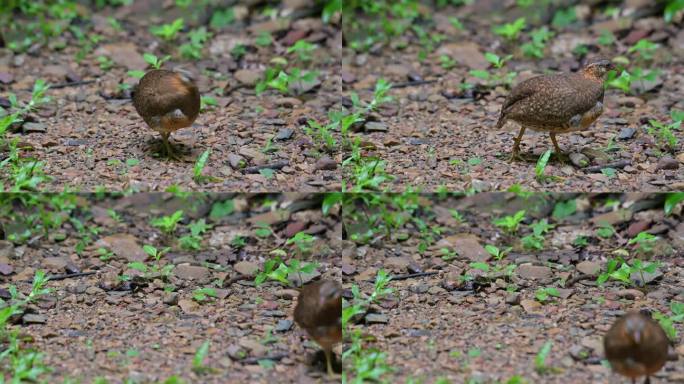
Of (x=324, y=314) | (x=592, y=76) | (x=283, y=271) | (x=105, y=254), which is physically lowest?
(x=105, y=254)

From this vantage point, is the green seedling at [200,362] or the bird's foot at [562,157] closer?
the green seedling at [200,362]

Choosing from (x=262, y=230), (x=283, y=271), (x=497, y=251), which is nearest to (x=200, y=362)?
(x=283, y=271)

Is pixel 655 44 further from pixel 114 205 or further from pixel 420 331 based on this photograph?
pixel 114 205

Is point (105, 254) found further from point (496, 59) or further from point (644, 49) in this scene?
point (644, 49)

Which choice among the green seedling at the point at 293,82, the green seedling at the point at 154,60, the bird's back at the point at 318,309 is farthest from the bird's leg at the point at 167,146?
the bird's back at the point at 318,309

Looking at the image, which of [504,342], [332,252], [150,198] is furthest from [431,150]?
[150,198]

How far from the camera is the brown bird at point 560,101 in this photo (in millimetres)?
7145

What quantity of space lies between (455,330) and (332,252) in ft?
3.60

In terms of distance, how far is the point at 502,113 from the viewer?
7.49 m

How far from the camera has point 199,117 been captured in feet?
26.1

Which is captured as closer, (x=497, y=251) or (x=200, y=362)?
(x=200, y=362)

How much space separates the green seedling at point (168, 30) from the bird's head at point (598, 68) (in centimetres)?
298

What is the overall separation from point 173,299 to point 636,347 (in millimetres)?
2825

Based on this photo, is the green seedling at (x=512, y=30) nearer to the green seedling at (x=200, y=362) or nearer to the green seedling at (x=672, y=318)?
the green seedling at (x=672, y=318)
